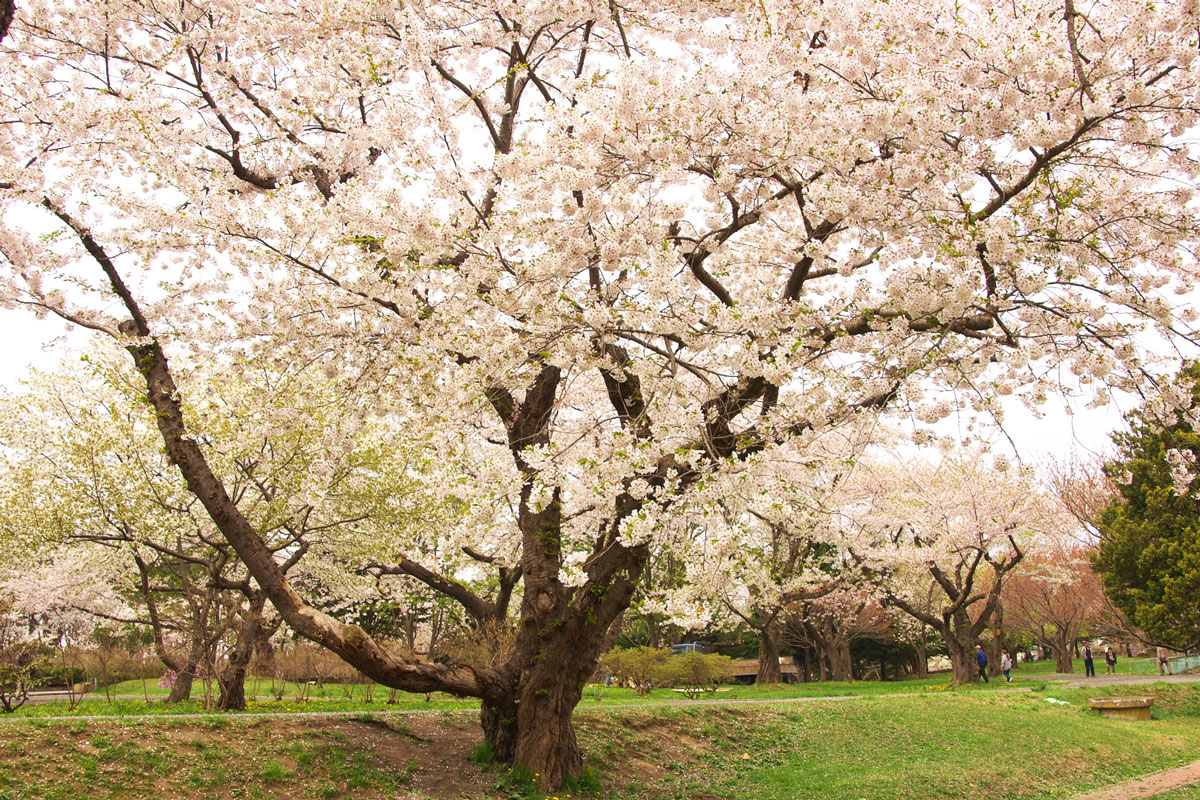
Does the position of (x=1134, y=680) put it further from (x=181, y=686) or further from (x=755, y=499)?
(x=181, y=686)

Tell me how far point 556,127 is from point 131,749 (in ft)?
23.0

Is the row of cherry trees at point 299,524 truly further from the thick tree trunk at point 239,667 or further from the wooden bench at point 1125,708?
the wooden bench at point 1125,708

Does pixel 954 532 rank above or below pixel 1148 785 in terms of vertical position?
above

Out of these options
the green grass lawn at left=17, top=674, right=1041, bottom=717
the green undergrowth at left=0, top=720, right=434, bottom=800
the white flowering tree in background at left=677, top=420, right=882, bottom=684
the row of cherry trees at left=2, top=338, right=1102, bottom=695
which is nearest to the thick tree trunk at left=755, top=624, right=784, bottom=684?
the green grass lawn at left=17, top=674, right=1041, bottom=717

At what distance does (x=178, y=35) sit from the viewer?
308 inches

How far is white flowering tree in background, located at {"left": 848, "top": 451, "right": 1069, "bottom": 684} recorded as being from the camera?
20.1m

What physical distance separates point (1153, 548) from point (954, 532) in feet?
18.4

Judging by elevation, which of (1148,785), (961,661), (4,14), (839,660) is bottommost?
(839,660)

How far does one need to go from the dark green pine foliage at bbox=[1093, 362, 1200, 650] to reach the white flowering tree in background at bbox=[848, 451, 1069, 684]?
1.76m

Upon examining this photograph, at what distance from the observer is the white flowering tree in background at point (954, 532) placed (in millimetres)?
20125

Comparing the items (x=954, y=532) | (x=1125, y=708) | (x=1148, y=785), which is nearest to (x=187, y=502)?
(x=1148, y=785)

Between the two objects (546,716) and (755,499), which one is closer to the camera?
(755,499)

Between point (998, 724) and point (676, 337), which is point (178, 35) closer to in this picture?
point (676, 337)

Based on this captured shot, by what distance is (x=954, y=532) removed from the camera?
20469 millimetres
